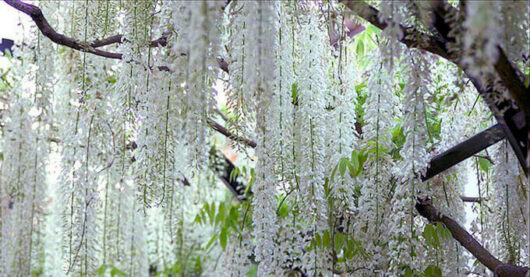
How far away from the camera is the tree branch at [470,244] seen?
1.90 meters

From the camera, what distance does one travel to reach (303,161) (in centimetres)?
222

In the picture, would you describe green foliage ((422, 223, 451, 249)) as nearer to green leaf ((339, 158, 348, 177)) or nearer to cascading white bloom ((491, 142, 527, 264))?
cascading white bloom ((491, 142, 527, 264))

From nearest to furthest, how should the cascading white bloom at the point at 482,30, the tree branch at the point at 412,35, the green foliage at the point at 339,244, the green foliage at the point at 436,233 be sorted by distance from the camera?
the cascading white bloom at the point at 482,30, the tree branch at the point at 412,35, the green foliage at the point at 436,233, the green foliage at the point at 339,244

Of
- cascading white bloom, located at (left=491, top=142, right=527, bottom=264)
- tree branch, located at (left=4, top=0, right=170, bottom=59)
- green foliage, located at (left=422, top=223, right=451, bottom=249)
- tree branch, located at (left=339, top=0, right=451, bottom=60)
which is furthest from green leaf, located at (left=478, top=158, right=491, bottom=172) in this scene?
tree branch, located at (left=4, top=0, right=170, bottom=59)

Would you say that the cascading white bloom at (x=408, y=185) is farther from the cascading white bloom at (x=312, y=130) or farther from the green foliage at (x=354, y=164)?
the cascading white bloom at (x=312, y=130)

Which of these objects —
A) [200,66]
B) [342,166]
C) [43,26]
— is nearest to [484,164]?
[342,166]

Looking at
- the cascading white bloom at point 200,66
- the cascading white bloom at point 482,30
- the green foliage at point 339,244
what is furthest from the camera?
the green foliage at point 339,244

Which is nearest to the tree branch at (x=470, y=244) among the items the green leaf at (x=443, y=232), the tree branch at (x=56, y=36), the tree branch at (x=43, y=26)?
the green leaf at (x=443, y=232)

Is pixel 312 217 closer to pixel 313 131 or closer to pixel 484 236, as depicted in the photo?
pixel 313 131

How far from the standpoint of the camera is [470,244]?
2.12 metres

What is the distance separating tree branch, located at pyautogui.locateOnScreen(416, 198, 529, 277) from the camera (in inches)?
74.8

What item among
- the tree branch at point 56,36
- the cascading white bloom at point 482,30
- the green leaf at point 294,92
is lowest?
the cascading white bloom at point 482,30

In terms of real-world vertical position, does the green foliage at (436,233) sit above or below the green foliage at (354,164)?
below

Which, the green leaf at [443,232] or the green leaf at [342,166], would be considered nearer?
the green leaf at [443,232]
